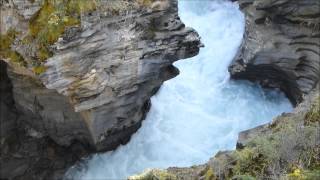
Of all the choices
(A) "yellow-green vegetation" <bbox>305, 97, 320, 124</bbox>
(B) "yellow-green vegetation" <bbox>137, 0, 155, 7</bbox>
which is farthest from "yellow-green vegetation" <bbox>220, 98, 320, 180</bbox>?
(B) "yellow-green vegetation" <bbox>137, 0, 155, 7</bbox>

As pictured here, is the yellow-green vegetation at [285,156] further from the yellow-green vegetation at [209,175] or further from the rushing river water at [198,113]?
the rushing river water at [198,113]

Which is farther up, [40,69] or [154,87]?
[40,69]

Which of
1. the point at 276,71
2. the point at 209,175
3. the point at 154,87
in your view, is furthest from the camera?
the point at 276,71

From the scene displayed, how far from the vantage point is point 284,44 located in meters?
13.7

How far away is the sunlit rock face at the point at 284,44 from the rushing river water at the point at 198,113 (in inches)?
26.4

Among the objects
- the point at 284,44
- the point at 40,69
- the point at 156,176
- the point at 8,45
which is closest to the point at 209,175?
the point at 156,176

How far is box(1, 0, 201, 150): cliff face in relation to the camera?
10.5m

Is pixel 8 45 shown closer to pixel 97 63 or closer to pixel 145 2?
pixel 97 63

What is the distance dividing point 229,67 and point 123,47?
492 centimetres

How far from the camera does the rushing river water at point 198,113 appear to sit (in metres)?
13.4

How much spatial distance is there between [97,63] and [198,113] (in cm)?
409

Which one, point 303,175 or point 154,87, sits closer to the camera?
point 303,175

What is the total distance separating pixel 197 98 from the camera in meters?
14.3

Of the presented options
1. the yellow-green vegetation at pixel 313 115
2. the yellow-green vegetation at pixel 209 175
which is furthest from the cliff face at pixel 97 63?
the yellow-green vegetation at pixel 209 175
